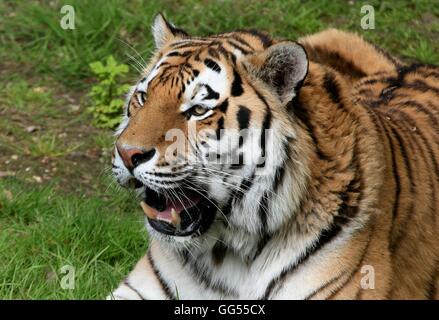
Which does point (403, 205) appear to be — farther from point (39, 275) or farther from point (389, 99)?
point (39, 275)

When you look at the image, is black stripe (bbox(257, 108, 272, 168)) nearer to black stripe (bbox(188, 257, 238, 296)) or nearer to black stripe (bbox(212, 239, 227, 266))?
black stripe (bbox(212, 239, 227, 266))

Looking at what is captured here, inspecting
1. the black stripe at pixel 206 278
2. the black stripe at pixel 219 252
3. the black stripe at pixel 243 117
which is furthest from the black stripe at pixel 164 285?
the black stripe at pixel 243 117

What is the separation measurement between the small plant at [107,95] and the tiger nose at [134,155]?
2153 mm

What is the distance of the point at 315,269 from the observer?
289cm

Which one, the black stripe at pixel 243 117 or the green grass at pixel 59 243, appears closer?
the black stripe at pixel 243 117

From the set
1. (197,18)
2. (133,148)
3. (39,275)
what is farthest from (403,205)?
(197,18)

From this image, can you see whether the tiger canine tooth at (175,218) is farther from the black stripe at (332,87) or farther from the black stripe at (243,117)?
the black stripe at (332,87)

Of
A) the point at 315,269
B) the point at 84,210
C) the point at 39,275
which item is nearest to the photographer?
the point at 315,269

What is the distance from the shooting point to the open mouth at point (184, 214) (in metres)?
2.87

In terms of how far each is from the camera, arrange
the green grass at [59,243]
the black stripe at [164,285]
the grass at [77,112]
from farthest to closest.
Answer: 1. the grass at [77,112]
2. the green grass at [59,243]
3. the black stripe at [164,285]

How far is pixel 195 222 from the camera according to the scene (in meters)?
2.89

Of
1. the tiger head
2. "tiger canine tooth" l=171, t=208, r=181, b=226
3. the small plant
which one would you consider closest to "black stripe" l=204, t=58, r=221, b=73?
the tiger head

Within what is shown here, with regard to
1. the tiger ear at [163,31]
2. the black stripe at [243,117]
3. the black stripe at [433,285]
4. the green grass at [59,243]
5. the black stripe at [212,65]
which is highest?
the tiger ear at [163,31]

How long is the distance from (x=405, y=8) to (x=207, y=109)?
322 cm
